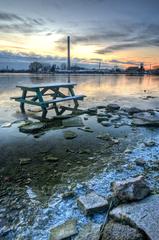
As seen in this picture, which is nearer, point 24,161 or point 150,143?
point 24,161

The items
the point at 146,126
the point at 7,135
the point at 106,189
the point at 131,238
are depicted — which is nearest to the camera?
the point at 131,238

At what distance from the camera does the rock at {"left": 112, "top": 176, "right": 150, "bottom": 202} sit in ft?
8.35

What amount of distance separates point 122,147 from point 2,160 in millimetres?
2595

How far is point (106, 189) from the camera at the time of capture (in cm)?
300

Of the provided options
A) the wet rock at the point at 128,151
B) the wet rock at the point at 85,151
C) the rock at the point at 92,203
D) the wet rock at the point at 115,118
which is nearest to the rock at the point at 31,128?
the wet rock at the point at 85,151

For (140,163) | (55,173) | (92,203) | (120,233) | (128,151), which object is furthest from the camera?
(128,151)

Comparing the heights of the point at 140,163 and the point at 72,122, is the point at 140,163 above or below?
below

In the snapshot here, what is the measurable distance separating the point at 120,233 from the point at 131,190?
669 millimetres

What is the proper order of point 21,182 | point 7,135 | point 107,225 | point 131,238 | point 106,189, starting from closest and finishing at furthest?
point 131,238 → point 107,225 → point 106,189 → point 21,182 → point 7,135

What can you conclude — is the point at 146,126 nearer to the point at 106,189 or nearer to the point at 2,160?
the point at 106,189

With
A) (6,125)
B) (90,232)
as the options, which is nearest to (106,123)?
(6,125)

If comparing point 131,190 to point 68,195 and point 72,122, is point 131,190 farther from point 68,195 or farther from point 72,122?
point 72,122

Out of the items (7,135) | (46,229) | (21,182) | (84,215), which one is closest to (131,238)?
(84,215)

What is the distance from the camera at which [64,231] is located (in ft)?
7.25
